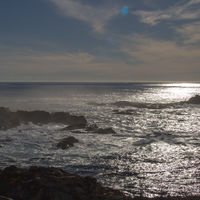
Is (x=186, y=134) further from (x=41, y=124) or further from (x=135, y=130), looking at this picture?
(x=41, y=124)

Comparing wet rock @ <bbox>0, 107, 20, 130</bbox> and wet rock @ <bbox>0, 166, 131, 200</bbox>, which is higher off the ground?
wet rock @ <bbox>0, 166, 131, 200</bbox>

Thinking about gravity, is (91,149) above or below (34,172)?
below

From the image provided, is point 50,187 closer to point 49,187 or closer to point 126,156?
point 49,187

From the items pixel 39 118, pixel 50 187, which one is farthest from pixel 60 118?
pixel 50 187

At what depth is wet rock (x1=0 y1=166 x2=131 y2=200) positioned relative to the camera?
9.72 meters

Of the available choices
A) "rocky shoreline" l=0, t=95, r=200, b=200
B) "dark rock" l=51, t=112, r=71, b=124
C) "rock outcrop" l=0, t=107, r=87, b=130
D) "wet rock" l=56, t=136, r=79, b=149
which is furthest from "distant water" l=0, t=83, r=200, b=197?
"dark rock" l=51, t=112, r=71, b=124

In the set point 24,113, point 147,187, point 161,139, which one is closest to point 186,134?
point 161,139

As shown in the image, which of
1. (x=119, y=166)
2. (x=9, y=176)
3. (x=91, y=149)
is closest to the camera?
(x=9, y=176)

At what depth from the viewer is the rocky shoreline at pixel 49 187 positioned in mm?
9719

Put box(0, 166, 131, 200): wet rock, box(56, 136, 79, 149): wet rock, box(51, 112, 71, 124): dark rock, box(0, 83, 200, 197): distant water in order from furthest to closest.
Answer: box(51, 112, 71, 124): dark rock, box(56, 136, 79, 149): wet rock, box(0, 83, 200, 197): distant water, box(0, 166, 131, 200): wet rock

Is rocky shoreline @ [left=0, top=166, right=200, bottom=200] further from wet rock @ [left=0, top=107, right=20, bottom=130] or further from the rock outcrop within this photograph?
the rock outcrop

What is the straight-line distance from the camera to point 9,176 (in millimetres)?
11258

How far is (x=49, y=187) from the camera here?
988 cm

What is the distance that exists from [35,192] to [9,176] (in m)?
2.25
